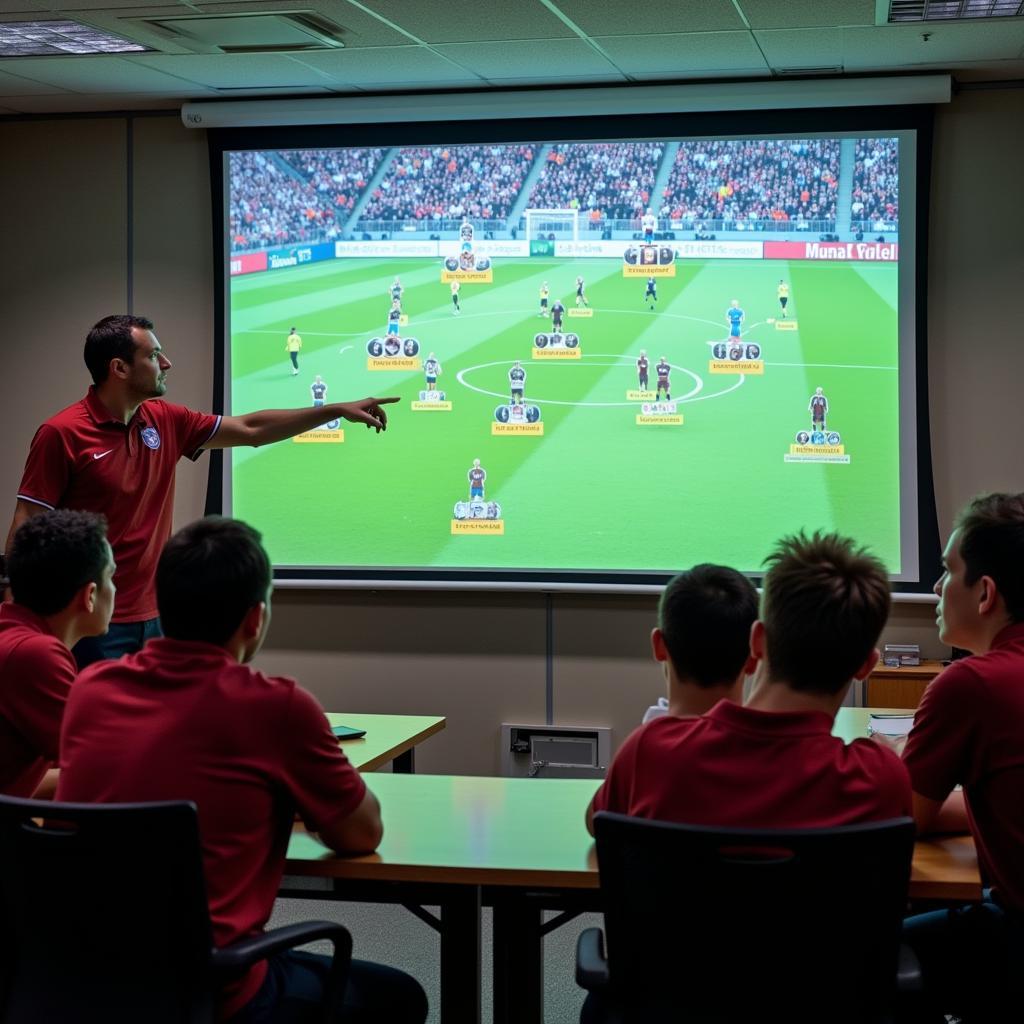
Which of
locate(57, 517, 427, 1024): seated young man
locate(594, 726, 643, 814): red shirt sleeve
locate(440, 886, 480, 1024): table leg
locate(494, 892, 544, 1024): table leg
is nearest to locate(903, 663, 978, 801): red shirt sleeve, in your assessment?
locate(594, 726, 643, 814): red shirt sleeve

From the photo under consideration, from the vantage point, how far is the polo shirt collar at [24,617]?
229cm

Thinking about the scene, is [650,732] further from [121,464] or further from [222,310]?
[222,310]

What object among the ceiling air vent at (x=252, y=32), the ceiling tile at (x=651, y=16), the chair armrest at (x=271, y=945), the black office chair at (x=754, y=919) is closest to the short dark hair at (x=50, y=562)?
the chair armrest at (x=271, y=945)

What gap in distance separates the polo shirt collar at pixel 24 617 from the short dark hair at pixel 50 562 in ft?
0.03

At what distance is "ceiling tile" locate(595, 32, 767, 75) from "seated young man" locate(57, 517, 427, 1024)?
3.11 metres

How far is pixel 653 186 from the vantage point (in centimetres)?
508

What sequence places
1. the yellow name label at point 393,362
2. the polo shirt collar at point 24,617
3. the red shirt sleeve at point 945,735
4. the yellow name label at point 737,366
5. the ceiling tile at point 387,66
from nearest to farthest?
the red shirt sleeve at point 945,735 < the polo shirt collar at point 24,617 < the ceiling tile at point 387,66 < the yellow name label at point 737,366 < the yellow name label at point 393,362

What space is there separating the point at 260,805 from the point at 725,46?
3.58 meters

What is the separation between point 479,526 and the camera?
5.21m

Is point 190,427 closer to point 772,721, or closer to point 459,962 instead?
point 459,962

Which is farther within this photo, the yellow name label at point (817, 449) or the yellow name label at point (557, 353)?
the yellow name label at point (557, 353)

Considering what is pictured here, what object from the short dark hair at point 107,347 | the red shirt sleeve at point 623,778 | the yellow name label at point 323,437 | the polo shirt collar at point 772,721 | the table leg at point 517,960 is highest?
the short dark hair at point 107,347

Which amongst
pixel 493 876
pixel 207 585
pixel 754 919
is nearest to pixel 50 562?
pixel 207 585

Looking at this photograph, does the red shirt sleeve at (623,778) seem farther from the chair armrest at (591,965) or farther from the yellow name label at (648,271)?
the yellow name label at (648,271)
